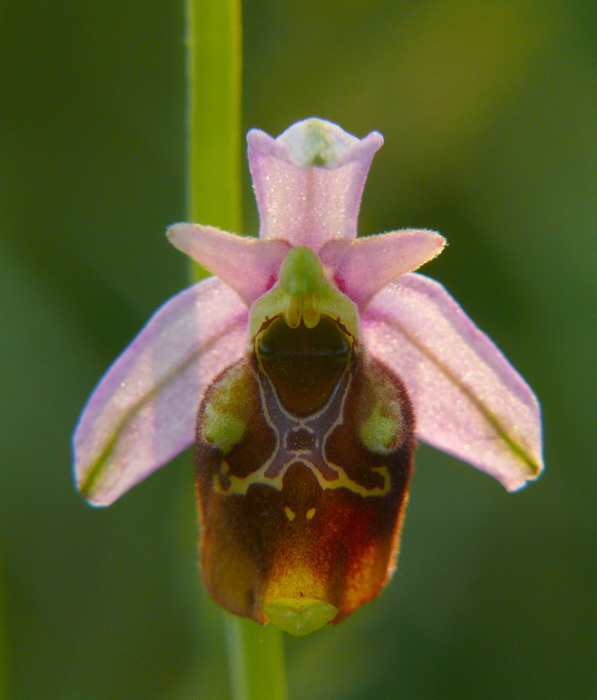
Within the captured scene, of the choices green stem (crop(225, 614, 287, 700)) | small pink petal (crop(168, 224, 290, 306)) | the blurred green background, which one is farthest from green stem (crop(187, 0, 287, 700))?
the blurred green background

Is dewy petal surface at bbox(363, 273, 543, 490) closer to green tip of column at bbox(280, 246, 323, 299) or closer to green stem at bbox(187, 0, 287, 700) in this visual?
green tip of column at bbox(280, 246, 323, 299)

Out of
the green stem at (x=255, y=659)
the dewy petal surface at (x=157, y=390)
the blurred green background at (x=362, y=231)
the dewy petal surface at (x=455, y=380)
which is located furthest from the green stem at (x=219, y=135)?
the blurred green background at (x=362, y=231)

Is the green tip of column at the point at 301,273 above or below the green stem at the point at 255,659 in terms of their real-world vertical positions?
above

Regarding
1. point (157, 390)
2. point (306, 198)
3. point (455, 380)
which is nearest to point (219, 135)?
point (306, 198)

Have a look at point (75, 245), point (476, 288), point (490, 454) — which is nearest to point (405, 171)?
point (476, 288)

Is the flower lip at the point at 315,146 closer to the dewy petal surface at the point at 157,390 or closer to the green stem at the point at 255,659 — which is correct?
the dewy petal surface at the point at 157,390

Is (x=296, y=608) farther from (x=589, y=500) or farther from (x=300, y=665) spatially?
(x=589, y=500)

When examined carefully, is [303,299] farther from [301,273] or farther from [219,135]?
[219,135]
